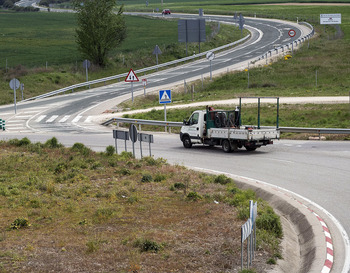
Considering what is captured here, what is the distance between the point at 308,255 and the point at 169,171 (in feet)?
31.0

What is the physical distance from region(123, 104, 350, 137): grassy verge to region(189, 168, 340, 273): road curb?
15030mm

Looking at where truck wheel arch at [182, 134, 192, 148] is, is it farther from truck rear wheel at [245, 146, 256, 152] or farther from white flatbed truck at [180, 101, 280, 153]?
truck rear wheel at [245, 146, 256, 152]

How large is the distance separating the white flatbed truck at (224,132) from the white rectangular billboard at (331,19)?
66481mm

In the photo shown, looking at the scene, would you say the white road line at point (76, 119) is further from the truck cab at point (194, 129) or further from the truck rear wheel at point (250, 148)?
the truck rear wheel at point (250, 148)

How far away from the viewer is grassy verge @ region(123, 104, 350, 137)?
1347 inches

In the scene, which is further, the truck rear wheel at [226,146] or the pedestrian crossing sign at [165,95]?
the pedestrian crossing sign at [165,95]

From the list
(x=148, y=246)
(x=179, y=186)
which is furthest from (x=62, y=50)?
(x=148, y=246)

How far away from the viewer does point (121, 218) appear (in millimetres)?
14844

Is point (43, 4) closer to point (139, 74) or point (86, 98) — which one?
point (139, 74)

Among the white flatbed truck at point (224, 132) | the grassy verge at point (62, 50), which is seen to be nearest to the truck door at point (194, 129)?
the white flatbed truck at point (224, 132)

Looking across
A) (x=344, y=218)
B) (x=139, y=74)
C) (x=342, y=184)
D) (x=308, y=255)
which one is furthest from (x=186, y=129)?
(x=139, y=74)

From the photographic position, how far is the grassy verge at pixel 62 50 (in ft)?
203

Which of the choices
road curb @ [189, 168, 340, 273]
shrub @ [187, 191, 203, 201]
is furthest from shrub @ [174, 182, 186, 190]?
road curb @ [189, 168, 340, 273]

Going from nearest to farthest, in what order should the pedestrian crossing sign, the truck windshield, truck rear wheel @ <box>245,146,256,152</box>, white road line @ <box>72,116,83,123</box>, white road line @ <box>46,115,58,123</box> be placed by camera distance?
truck rear wheel @ <box>245,146,256,152</box>, the truck windshield, the pedestrian crossing sign, white road line @ <box>72,116,83,123</box>, white road line @ <box>46,115,58,123</box>
